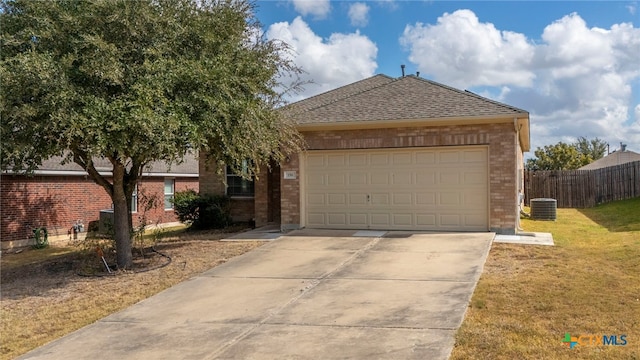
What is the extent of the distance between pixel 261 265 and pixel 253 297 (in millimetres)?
2187

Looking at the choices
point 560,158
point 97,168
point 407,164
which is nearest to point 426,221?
point 407,164

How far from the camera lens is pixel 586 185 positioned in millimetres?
22812

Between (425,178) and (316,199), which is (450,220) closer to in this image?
(425,178)

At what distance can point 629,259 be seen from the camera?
9.17 m

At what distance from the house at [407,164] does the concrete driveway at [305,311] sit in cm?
209

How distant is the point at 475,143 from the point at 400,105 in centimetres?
238

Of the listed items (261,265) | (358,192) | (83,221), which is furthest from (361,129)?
(83,221)

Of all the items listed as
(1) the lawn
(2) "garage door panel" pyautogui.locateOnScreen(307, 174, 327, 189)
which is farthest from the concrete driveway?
(2) "garage door panel" pyautogui.locateOnScreen(307, 174, 327, 189)

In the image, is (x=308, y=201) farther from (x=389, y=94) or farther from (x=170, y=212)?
(x=170, y=212)

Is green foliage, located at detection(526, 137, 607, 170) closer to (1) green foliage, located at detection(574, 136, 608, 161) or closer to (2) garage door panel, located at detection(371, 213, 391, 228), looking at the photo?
→ (1) green foliage, located at detection(574, 136, 608, 161)

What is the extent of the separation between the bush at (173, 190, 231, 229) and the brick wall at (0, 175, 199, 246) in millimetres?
1075

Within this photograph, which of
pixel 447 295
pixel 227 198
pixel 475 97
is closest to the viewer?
pixel 447 295

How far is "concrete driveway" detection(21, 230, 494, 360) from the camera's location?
18.0 ft

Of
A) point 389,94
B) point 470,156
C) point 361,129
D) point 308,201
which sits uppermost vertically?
point 389,94
